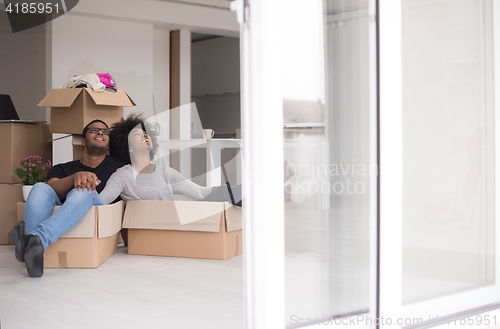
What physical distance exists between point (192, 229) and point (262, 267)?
1.45 metres

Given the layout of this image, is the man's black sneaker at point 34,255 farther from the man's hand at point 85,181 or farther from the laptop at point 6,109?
the laptop at point 6,109

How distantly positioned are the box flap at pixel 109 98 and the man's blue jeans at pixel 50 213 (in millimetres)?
700

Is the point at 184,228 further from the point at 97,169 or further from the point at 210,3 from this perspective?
the point at 210,3

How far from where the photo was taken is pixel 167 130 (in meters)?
5.62

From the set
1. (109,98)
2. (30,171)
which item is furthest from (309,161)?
(30,171)

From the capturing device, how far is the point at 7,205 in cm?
296

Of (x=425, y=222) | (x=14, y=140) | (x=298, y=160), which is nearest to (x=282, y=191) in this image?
(x=298, y=160)

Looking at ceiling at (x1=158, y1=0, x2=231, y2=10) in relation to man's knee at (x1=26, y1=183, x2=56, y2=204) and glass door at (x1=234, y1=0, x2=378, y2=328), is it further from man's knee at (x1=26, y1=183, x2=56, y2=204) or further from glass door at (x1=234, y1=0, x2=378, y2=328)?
glass door at (x1=234, y1=0, x2=378, y2=328)

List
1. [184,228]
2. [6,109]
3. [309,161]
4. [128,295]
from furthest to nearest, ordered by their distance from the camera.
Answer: [6,109] → [184,228] → [128,295] → [309,161]

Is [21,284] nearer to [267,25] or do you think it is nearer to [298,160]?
[298,160]

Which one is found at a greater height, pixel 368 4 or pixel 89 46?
pixel 89 46

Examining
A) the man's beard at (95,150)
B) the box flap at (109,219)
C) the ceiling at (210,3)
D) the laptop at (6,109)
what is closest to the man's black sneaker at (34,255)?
the box flap at (109,219)

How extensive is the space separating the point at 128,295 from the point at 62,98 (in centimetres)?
152

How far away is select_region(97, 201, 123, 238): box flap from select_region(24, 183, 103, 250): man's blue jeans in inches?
2.8
